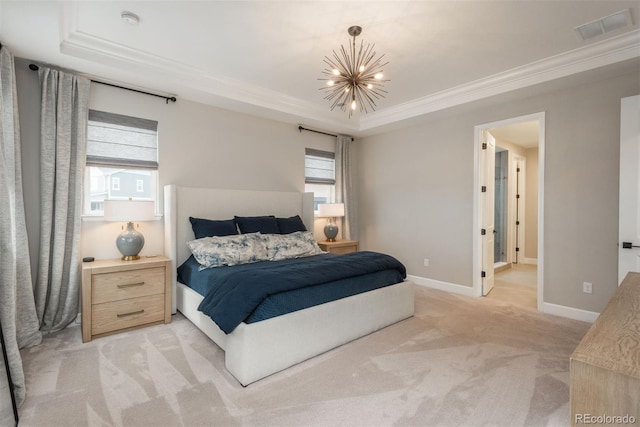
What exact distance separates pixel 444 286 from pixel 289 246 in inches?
94.3

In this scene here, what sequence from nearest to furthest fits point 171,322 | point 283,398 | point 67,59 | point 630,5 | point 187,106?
1. point 283,398
2. point 630,5
3. point 67,59
4. point 171,322
5. point 187,106

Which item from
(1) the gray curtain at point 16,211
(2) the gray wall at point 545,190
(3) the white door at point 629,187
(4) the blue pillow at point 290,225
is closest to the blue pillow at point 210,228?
(4) the blue pillow at point 290,225

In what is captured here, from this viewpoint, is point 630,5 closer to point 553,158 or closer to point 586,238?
point 553,158

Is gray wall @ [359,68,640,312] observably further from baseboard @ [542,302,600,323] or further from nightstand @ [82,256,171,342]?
nightstand @ [82,256,171,342]

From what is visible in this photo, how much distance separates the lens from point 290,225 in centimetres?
418

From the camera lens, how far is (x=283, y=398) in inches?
75.2

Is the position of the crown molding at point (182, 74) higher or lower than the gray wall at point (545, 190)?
higher

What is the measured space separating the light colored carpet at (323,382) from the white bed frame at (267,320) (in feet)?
0.32

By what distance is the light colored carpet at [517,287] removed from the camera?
12.9ft

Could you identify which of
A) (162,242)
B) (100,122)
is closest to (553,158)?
(162,242)

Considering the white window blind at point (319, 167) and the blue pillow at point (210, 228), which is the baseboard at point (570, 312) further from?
the blue pillow at point (210, 228)

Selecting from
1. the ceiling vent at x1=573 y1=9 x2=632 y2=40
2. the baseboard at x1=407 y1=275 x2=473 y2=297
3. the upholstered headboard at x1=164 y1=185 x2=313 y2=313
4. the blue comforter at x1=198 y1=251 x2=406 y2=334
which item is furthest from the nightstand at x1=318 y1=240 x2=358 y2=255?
the ceiling vent at x1=573 y1=9 x2=632 y2=40

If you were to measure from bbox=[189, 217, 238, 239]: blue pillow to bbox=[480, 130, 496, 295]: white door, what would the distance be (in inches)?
127

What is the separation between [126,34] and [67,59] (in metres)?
0.64
